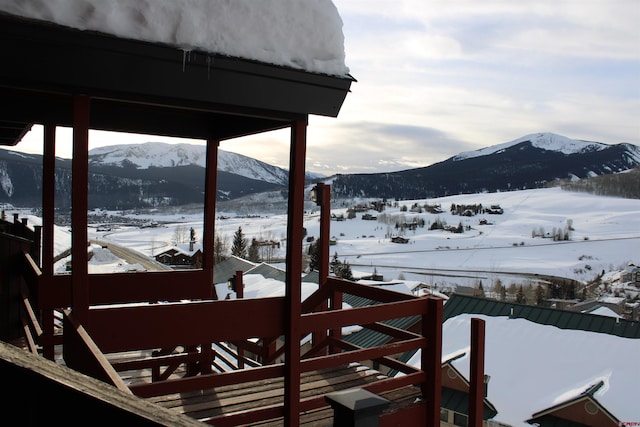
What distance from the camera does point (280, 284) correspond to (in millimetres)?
19188

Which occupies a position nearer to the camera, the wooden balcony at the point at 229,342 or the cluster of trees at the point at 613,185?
the wooden balcony at the point at 229,342

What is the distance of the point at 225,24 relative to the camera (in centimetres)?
286

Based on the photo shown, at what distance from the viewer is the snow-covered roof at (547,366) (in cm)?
1149

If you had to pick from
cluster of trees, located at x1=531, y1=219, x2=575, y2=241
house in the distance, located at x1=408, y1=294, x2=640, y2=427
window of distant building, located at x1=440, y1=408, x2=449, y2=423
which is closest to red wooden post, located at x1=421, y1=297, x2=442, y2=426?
house in the distance, located at x1=408, y1=294, x2=640, y2=427

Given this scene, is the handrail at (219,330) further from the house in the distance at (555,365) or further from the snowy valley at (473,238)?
the snowy valley at (473,238)

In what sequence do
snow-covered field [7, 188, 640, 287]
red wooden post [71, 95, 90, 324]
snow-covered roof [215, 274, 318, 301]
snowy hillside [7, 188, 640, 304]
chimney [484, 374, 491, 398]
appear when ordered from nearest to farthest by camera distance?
red wooden post [71, 95, 90, 324] < chimney [484, 374, 491, 398] < snow-covered roof [215, 274, 318, 301] < snowy hillside [7, 188, 640, 304] < snow-covered field [7, 188, 640, 287]

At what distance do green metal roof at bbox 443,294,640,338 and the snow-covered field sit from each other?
35.6 m

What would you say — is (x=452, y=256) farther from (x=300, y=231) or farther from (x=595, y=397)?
(x=300, y=231)

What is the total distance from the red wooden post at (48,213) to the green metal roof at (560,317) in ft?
47.8

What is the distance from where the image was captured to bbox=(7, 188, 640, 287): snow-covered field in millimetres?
73812

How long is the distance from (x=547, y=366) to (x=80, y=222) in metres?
12.9

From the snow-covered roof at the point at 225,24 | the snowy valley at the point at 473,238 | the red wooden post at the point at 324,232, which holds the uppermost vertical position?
the snow-covered roof at the point at 225,24

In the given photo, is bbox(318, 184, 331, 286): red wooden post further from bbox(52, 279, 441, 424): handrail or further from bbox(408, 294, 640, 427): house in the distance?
bbox(408, 294, 640, 427): house in the distance

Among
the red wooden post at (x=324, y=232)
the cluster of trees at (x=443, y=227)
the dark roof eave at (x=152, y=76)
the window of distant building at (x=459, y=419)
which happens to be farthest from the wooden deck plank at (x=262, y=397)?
the cluster of trees at (x=443, y=227)
